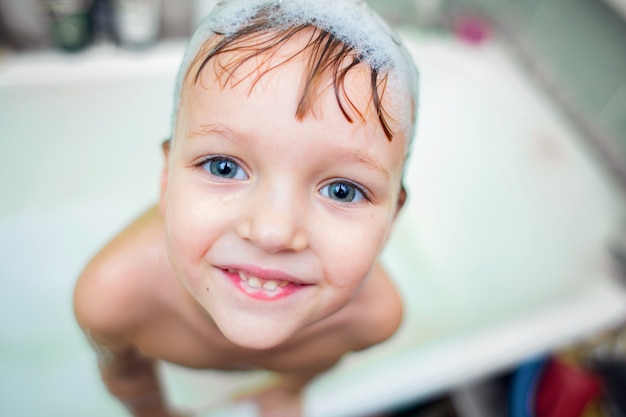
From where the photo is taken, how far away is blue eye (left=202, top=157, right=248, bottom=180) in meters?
0.45

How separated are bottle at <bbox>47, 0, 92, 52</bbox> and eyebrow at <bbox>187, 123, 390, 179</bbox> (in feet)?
3.02

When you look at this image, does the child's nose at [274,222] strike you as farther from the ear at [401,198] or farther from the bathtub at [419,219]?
the bathtub at [419,219]

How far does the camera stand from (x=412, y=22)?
1608 millimetres

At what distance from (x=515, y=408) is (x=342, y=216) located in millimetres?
987

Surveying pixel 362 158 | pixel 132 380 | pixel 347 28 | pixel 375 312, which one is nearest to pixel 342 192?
pixel 362 158

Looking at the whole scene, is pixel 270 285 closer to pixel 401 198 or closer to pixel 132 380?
pixel 401 198

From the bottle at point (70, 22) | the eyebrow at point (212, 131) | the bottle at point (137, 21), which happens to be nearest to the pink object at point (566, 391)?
the eyebrow at point (212, 131)

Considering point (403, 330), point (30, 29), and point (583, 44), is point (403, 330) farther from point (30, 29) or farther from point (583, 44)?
point (30, 29)

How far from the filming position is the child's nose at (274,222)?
419 mm

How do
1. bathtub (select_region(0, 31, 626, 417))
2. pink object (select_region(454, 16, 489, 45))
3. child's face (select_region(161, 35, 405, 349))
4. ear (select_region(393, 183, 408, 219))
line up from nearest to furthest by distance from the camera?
child's face (select_region(161, 35, 405, 349))
ear (select_region(393, 183, 408, 219))
bathtub (select_region(0, 31, 626, 417))
pink object (select_region(454, 16, 489, 45))

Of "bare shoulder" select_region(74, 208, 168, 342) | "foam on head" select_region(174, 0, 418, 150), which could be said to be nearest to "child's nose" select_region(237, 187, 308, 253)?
"foam on head" select_region(174, 0, 418, 150)

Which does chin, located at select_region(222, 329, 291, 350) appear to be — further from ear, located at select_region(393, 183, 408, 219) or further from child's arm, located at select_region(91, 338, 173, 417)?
child's arm, located at select_region(91, 338, 173, 417)

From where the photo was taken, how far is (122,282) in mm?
640

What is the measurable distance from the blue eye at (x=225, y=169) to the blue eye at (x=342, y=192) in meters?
0.07
